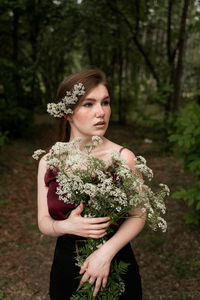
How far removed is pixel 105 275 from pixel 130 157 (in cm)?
74

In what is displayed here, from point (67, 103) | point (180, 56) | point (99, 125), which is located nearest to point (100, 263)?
point (99, 125)

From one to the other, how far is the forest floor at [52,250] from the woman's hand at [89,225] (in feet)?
2.88

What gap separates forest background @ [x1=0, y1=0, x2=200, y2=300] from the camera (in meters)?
3.68

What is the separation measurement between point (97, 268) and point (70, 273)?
51cm

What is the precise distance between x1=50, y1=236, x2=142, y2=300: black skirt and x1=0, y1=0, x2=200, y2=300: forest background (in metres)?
0.81

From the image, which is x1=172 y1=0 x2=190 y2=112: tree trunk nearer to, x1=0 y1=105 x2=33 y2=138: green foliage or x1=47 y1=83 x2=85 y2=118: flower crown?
x1=0 y1=105 x2=33 y2=138: green foliage

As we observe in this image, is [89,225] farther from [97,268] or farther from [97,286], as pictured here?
[97,286]

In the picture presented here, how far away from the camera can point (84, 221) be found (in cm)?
144

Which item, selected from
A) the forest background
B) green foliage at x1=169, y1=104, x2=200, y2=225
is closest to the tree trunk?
the forest background

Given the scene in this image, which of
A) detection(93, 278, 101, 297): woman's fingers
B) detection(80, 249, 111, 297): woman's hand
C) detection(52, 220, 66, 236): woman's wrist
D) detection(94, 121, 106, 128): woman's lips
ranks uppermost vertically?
detection(94, 121, 106, 128): woman's lips

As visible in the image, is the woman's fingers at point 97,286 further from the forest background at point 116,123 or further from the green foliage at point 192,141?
the green foliage at point 192,141

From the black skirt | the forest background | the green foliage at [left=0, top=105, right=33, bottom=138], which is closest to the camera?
the black skirt

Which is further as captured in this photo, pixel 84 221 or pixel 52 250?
pixel 52 250

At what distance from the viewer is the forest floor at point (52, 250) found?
3.57 meters
